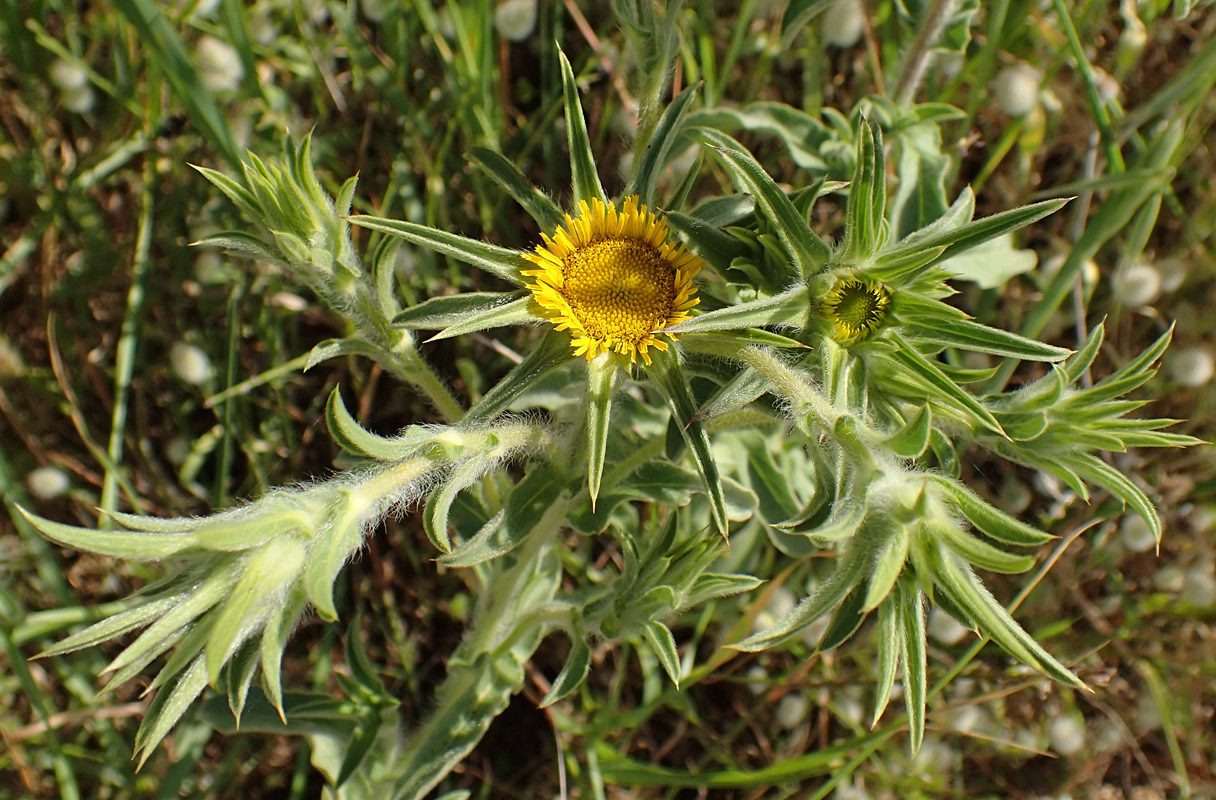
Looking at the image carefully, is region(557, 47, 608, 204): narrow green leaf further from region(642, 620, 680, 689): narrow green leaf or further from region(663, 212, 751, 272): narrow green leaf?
region(642, 620, 680, 689): narrow green leaf

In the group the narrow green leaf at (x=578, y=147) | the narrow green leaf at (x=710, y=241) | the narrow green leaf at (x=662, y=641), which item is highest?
the narrow green leaf at (x=578, y=147)

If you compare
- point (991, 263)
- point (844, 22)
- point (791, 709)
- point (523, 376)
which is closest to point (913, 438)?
point (523, 376)

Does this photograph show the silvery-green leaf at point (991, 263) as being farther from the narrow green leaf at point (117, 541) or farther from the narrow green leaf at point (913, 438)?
the narrow green leaf at point (117, 541)

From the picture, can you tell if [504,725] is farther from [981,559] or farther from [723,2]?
[723,2]

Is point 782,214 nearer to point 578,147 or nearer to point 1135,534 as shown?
point 578,147

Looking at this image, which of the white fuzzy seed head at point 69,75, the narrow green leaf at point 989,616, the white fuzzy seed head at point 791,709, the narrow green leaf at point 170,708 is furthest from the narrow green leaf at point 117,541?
the white fuzzy seed head at point 69,75

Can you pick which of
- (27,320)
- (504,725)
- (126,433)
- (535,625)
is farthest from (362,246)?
(504,725)
